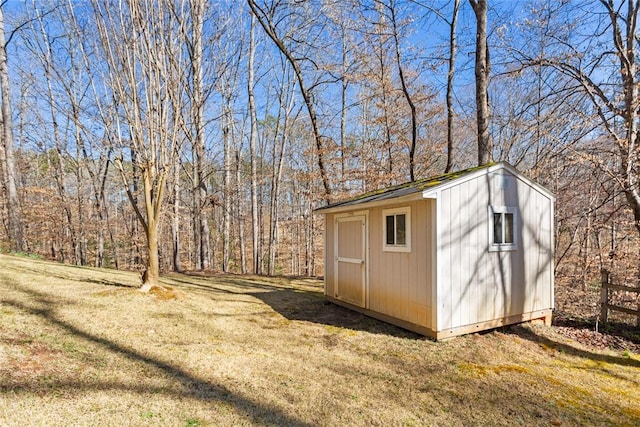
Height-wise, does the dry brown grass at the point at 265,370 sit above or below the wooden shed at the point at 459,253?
below

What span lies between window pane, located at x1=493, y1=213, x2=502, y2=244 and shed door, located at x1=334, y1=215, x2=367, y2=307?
2117 millimetres

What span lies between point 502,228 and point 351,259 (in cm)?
268

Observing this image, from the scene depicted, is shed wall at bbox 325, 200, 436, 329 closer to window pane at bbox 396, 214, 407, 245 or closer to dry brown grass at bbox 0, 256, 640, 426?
window pane at bbox 396, 214, 407, 245

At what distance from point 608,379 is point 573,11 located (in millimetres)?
6737

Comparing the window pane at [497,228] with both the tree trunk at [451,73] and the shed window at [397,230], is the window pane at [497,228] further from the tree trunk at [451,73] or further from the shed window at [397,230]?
the tree trunk at [451,73]

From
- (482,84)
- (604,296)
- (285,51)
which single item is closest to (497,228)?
(604,296)

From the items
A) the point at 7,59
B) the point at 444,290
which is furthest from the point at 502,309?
the point at 7,59

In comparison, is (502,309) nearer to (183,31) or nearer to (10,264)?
(183,31)

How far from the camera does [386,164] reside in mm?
11422

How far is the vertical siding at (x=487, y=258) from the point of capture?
15.2 feet

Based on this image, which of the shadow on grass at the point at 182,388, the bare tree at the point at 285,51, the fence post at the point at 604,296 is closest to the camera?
the shadow on grass at the point at 182,388

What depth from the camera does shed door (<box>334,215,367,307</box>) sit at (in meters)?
6.04

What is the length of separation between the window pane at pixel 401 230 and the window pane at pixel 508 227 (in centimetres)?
164

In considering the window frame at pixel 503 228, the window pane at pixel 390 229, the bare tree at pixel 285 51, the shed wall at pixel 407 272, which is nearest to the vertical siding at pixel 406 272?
the shed wall at pixel 407 272
